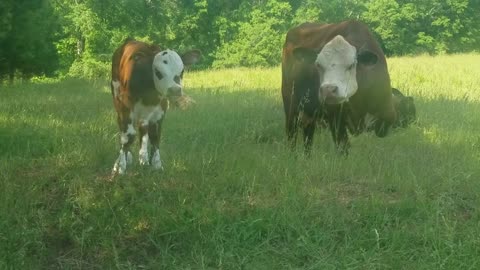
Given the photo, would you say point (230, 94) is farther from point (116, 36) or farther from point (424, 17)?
point (424, 17)

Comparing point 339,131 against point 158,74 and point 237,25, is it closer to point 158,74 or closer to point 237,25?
point 158,74

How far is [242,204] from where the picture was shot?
4875mm

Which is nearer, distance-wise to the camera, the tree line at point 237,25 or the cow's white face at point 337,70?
the cow's white face at point 337,70

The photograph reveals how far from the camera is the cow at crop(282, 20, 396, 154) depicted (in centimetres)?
609

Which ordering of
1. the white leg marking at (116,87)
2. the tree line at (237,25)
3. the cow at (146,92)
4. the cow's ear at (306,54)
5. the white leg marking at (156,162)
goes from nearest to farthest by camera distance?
the cow at (146,92)
the white leg marking at (156,162)
the cow's ear at (306,54)
the white leg marking at (116,87)
the tree line at (237,25)

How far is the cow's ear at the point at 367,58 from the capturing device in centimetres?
609

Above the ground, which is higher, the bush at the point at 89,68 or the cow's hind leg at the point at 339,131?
the cow's hind leg at the point at 339,131

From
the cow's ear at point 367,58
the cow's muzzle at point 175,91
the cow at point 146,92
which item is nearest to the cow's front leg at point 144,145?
the cow at point 146,92

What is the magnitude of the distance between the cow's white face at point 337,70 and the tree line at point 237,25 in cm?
1384

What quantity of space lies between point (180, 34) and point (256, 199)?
31.0 meters

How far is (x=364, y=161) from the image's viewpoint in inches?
243

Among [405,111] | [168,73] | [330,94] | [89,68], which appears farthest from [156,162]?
[89,68]

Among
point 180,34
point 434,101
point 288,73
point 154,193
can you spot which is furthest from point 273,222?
point 180,34

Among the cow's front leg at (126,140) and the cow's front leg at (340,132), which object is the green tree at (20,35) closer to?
the cow's front leg at (126,140)
